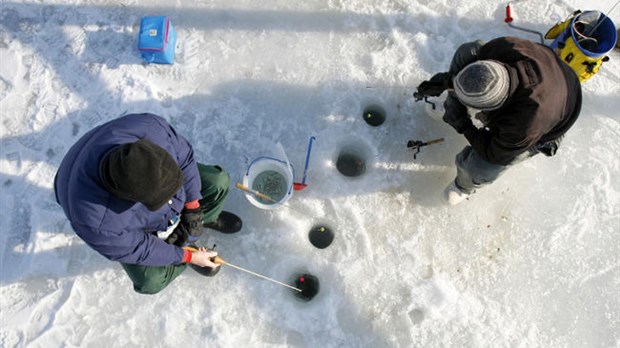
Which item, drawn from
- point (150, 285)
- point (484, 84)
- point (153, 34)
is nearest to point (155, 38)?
point (153, 34)

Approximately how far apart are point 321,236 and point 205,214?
0.90m

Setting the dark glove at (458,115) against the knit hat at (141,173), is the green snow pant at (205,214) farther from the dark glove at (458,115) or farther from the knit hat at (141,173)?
the dark glove at (458,115)

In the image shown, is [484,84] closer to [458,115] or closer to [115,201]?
[458,115]

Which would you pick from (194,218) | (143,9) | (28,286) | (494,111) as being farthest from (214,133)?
(494,111)

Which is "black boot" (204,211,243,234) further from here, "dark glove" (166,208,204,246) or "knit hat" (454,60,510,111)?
"knit hat" (454,60,510,111)

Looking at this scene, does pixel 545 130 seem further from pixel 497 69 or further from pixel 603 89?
pixel 603 89

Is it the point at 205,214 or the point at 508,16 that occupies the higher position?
the point at 508,16

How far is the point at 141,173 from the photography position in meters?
1.76

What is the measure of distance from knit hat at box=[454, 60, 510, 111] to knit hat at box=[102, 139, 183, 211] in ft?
5.09

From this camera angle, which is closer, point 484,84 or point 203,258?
point 484,84

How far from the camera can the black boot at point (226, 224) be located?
10.2ft

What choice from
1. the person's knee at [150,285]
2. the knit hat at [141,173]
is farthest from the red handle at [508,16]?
the person's knee at [150,285]

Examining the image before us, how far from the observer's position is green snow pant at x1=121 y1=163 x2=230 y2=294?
2625 millimetres

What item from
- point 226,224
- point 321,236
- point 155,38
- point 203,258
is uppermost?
point 155,38
